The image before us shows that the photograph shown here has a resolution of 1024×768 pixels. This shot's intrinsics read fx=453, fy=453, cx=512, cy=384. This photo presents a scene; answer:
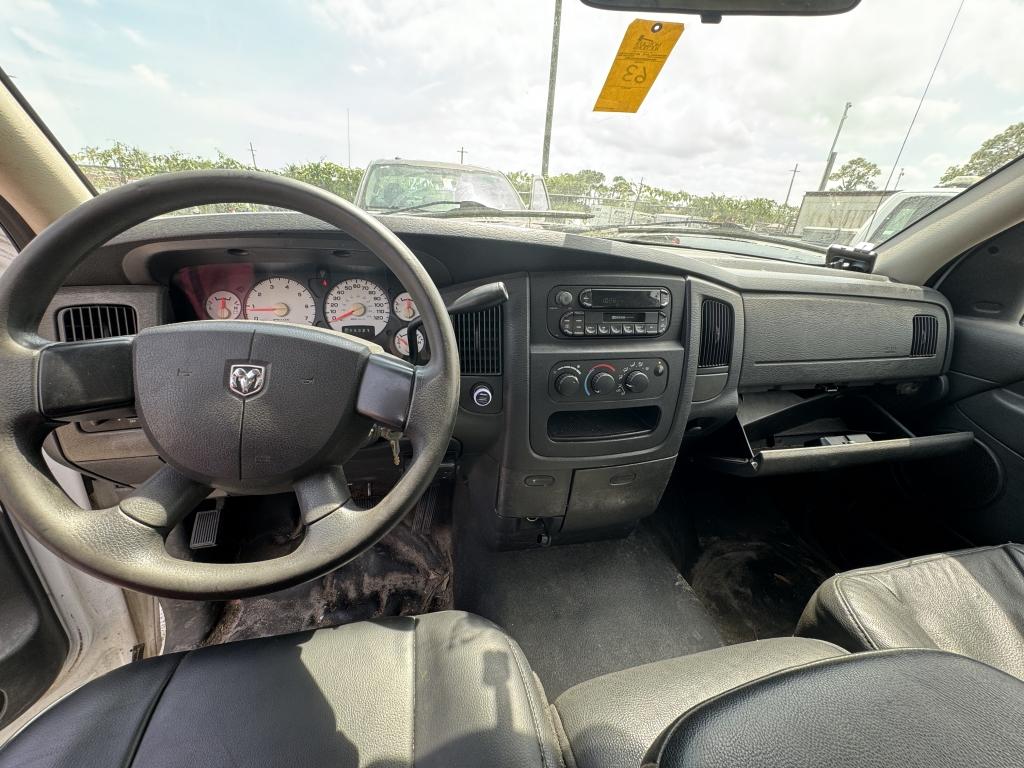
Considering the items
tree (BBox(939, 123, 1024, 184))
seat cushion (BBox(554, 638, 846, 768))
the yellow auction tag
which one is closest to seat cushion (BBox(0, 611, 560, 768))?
seat cushion (BBox(554, 638, 846, 768))

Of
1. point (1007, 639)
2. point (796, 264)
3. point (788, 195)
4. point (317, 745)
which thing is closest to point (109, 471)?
point (317, 745)

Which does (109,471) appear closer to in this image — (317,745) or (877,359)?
(317,745)

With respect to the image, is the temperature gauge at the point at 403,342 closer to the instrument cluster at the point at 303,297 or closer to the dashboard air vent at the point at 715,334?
the instrument cluster at the point at 303,297

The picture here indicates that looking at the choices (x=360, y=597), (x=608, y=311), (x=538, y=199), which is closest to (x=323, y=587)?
(x=360, y=597)

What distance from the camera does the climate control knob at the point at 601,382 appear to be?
1.40m

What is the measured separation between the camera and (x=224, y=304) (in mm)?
1331

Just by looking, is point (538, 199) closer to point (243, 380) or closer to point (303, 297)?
point (303, 297)

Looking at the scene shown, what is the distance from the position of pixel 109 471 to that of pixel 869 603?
212 centimetres

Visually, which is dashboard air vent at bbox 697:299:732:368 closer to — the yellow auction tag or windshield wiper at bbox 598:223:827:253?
windshield wiper at bbox 598:223:827:253

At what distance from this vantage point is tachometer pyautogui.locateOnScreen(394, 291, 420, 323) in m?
1.38

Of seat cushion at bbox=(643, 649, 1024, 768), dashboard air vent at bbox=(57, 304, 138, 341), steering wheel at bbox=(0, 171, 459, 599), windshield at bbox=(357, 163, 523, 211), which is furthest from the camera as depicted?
windshield at bbox=(357, 163, 523, 211)

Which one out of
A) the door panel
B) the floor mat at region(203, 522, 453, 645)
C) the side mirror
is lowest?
the floor mat at region(203, 522, 453, 645)

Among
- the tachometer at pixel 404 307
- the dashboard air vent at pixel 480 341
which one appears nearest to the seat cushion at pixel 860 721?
A: the dashboard air vent at pixel 480 341

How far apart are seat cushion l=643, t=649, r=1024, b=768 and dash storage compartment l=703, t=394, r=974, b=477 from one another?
1.11 meters
